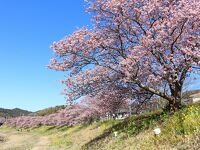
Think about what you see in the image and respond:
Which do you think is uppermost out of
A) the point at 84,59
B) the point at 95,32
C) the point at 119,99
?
the point at 95,32

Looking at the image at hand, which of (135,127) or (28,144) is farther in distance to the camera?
(28,144)

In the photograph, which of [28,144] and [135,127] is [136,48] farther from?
[28,144]

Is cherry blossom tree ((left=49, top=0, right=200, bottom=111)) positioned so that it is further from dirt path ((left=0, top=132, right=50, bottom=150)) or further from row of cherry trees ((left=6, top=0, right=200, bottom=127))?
dirt path ((left=0, top=132, right=50, bottom=150))

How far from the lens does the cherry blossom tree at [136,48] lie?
76.8 feet

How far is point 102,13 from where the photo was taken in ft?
85.4

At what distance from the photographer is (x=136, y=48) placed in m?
23.6

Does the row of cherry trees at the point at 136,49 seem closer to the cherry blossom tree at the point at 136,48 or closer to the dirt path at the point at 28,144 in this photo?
the cherry blossom tree at the point at 136,48

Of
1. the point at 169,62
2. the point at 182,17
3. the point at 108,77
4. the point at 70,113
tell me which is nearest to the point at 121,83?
the point at 108,77

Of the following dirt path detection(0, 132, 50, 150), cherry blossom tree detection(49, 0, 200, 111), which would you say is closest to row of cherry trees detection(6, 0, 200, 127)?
cherry blossom tree detection(49, 0, 200, 111)

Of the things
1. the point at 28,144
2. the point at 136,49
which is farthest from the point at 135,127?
the point at 28,144

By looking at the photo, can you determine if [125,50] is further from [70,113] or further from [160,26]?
[70,113]

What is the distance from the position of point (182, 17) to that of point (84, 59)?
6.78 meters

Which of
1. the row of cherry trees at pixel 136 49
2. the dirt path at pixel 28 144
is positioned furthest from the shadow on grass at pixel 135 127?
the dirt path at pixel 28 144

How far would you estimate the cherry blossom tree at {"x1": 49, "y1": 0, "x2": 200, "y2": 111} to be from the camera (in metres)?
23.4
